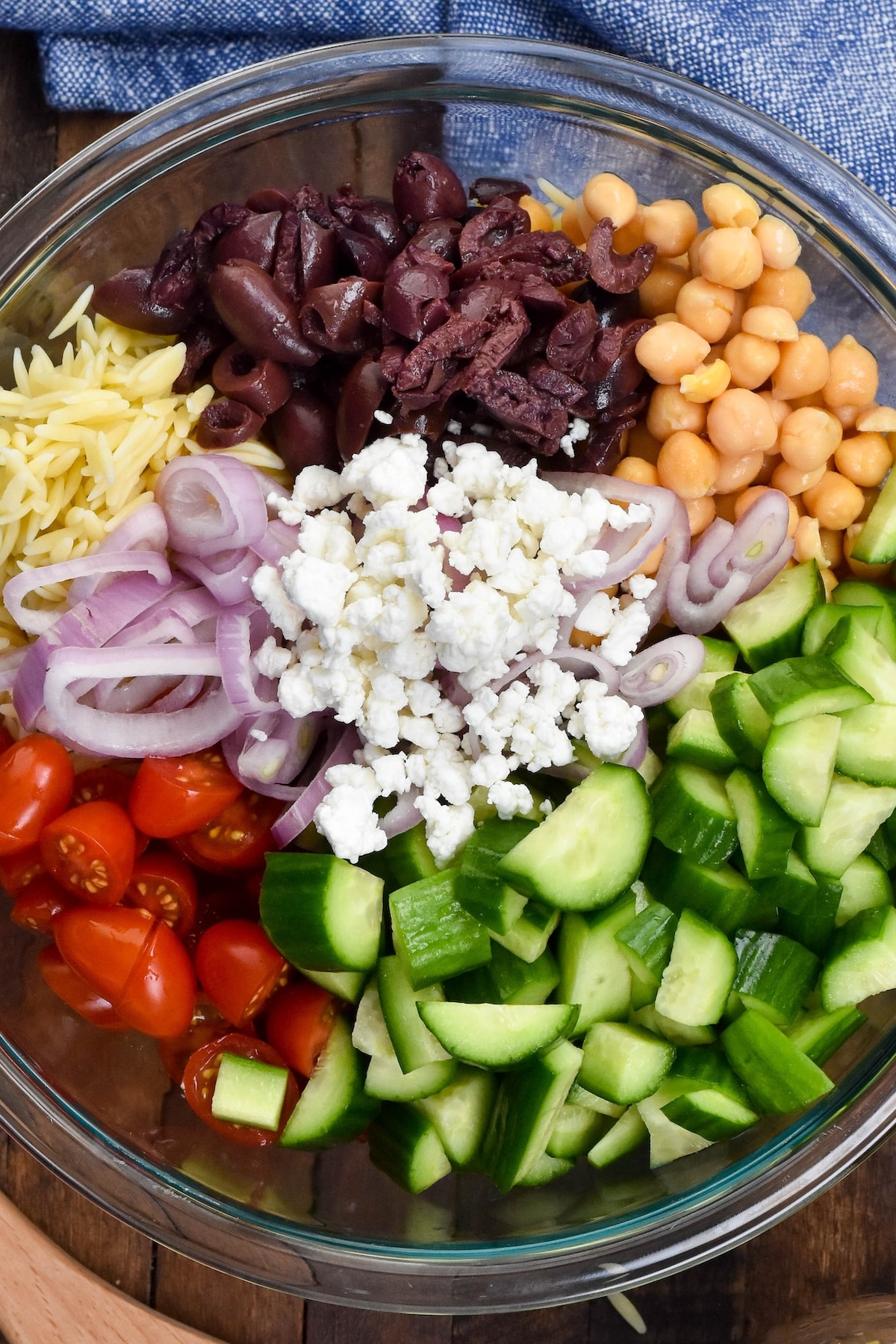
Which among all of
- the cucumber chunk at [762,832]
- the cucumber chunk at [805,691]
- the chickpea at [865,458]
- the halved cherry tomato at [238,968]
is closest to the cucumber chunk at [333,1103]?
the halved cherry tomato at [238,968]

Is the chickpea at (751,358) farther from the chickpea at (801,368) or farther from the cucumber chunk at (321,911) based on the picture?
the cucumber chunk at (321,911)

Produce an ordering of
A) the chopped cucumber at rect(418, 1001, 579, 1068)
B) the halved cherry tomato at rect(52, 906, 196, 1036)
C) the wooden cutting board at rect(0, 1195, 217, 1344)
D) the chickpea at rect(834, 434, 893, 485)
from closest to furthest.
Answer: the chopped cucumber at rect(418, 1001, 579, 1068) → the halved cherry tomato at rect(52, 906, 196, 1036) → the chickpea at rect(834, 434, 893, 485) → the wooden cutting board at rect(0, 1195, 217, 1344)

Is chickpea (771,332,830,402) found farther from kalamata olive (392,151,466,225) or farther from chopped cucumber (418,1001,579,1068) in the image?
chopped cucumber (418,1001,579,1068)

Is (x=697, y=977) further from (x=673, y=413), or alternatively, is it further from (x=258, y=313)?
(x=258, y=313)

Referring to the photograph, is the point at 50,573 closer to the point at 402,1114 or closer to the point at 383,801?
the point at 383,801

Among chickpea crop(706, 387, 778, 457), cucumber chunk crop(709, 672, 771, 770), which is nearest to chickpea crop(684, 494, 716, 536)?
chickpea crop(706, 387, 778, 457)

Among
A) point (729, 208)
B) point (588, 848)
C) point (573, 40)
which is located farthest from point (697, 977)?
point (573, 40)
